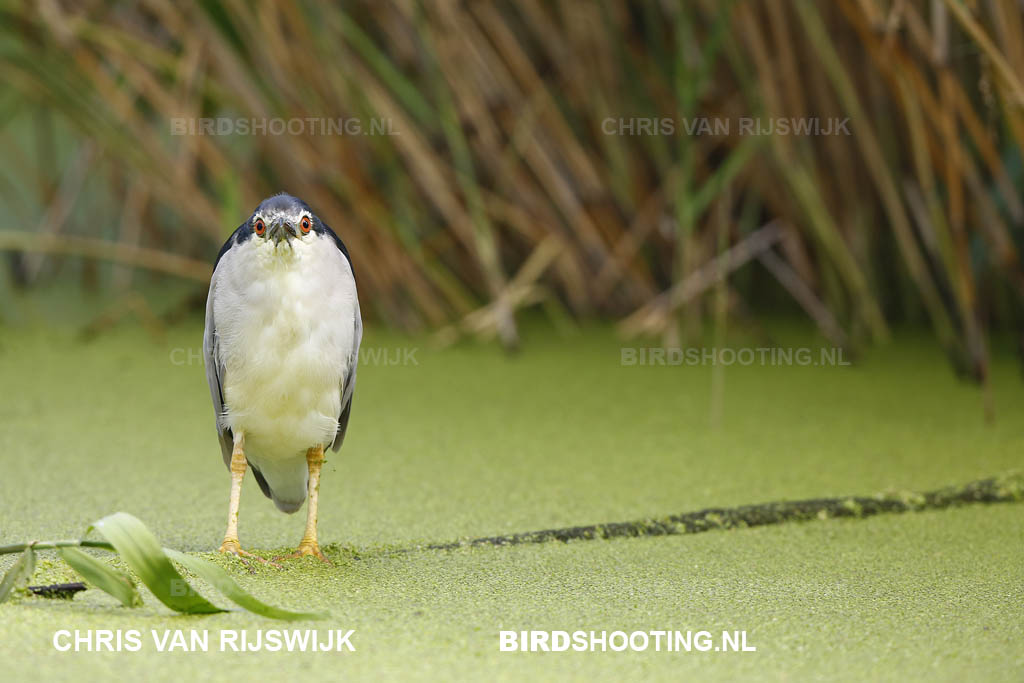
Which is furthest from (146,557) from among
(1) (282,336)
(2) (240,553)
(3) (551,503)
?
(3) (551,503)

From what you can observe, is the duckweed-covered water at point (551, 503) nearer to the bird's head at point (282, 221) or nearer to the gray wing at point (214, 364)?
the gray wing at point (214, 364)

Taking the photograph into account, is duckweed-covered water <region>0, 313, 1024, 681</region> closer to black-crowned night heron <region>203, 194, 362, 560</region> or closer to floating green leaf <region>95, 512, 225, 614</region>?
floating green leaf <region>95, 512, 225, 614</region>

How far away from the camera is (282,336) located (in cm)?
156

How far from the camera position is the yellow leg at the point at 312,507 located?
157 centimetres

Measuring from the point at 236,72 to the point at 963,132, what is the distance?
5.76ft

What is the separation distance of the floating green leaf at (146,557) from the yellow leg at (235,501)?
24cm

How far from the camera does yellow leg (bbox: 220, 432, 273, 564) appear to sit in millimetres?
1540

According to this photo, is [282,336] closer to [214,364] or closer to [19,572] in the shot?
[214,364]

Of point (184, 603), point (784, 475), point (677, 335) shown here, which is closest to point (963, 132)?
point (677, 335)

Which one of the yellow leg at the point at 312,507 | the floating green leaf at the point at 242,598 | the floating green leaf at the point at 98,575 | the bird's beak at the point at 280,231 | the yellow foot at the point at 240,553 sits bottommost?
the floating green leaf at the point at 242,598

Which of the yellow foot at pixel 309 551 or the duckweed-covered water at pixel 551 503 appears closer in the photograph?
the duckweed-covered water at pixel 551 503

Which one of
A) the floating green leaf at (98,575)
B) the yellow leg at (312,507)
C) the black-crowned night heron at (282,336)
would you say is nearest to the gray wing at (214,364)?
the black-crowned night heron at (282,336)

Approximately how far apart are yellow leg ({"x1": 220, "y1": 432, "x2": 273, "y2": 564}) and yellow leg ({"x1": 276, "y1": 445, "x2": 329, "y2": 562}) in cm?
5

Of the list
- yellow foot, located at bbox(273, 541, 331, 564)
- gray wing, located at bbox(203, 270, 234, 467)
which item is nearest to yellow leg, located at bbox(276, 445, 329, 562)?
yellow foot, located at bbox(273, 541, 331, 564)
